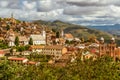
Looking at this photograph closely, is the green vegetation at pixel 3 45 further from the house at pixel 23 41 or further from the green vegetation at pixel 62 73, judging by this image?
the green vegetation at pixel 62 73

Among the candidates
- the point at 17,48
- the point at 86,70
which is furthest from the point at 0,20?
the point at 86,70

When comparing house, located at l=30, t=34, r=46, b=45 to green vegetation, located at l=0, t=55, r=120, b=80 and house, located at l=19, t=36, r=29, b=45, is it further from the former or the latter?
green vegetation, located at l=0, t=55, r=120, b=80

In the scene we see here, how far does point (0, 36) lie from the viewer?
11688 centimetres

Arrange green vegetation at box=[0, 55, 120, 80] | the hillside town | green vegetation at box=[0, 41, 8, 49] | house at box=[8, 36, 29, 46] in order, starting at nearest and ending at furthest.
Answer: green vegetation at box=[0, 55, 120, 80], the hillside town, green vegetation at box=[0, 41, 8, 49], house at box=[8, 36, 29, 46]

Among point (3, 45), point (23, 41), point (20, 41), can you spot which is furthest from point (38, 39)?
point (3, 45)

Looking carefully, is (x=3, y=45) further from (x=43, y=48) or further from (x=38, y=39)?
(x=38, y=39)

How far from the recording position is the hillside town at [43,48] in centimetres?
8088

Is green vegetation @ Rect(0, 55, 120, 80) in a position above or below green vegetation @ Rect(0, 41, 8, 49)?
above

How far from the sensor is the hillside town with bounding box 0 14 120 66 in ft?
265

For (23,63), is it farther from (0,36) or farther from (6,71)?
(0,36)

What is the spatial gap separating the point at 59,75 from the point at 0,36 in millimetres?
70455

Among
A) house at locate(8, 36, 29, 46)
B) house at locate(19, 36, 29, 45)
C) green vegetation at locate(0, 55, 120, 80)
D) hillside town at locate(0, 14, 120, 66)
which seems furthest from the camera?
house at locate(19, 36, 29, 45)

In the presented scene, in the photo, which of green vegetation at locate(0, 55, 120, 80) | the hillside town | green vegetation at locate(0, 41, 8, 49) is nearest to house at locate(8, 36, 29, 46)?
the hillside town

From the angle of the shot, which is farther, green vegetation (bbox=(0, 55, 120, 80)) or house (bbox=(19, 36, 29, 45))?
house (bbox=(19, 36, 29, 45))
